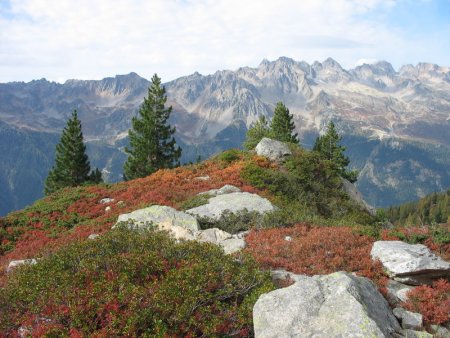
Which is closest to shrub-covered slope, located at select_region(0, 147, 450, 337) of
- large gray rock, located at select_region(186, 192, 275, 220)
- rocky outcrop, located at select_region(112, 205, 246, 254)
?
rocky outcrop, located at select_region(112, 205, 246, 254)

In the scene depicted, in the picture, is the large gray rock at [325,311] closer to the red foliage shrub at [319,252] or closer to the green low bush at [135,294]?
the green low bush at [135,294]

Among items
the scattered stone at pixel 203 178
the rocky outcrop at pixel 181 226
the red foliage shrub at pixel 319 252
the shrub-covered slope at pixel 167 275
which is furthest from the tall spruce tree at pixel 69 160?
the red foliage shrub at pixel 319 252

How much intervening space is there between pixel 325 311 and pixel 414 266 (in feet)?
15.8

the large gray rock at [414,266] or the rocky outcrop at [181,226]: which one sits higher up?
the large gray rock at [414,266]

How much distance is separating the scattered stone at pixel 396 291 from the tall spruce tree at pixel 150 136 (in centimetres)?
5459

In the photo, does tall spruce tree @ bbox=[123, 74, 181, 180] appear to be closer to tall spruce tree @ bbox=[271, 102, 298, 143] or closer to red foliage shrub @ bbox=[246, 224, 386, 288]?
tall spruce tree @ bbox=[271, 102, 298, 143]

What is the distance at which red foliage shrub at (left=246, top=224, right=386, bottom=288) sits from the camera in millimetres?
12969

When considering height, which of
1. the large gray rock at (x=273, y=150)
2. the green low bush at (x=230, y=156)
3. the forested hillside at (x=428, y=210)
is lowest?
the forested hillside at (x=428, y=210)

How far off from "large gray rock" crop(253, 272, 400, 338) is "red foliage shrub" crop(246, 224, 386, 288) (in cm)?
286

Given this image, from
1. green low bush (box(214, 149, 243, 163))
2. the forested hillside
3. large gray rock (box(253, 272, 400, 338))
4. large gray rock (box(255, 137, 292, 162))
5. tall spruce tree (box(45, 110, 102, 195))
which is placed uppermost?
large gray rock (box(255, 137, 292, 162))

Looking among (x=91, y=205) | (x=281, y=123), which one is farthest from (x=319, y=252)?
(x=281, y=123)

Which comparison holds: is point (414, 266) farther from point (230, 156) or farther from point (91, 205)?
point (230, 156)

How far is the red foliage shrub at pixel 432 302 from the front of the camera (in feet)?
33.3

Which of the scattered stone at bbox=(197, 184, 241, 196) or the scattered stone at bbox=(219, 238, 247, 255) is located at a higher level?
the scattered stone at bbox=(197, 184, 241, 196)
